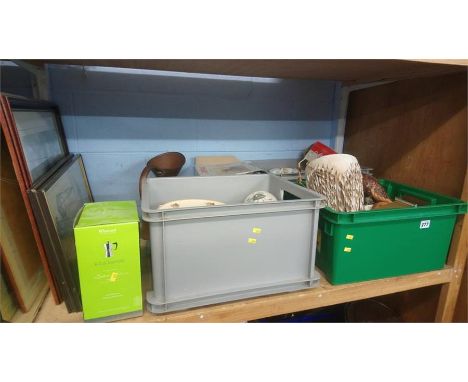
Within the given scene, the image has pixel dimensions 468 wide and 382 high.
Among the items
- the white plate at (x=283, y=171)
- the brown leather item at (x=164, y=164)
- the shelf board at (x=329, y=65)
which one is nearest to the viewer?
the shelf board at (x=329, y=65)

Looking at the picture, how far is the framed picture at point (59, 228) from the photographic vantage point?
69cm

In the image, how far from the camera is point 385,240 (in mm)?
917

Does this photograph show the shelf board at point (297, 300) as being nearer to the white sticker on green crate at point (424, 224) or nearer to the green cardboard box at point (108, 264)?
the green cardboard box at point (108, 264)

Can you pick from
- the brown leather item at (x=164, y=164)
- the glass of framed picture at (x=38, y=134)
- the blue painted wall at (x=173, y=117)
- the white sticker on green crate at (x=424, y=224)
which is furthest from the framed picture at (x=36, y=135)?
the white sticker on green crate at (x=424, y=224)

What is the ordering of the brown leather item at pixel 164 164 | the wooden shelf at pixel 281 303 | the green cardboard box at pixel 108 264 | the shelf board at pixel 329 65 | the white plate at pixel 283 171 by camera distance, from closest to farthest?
1. the green cardboard box at pixel 108 264
2. the wooden shelf at pixel 281 303
3. the shelf board at pixel 329 65
4. the brown leather item at pixel 164 164
5. the white plate at pixel 283 171

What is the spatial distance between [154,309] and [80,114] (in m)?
0.92

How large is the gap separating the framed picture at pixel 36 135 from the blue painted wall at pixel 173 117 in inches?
4.2

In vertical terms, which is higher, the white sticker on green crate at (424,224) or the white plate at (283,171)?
the white plate at (283,171)

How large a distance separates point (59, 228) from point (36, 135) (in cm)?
36

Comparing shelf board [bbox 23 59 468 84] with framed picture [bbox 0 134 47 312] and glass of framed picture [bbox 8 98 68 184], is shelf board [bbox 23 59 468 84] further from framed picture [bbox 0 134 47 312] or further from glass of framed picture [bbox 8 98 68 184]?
framed picture [bbox 0 134 47 312]

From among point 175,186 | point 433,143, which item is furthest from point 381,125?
point 175,186

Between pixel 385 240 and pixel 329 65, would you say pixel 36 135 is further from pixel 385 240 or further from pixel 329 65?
pixel 385 240

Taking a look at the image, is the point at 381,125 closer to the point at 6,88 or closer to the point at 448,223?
the point at 448,223

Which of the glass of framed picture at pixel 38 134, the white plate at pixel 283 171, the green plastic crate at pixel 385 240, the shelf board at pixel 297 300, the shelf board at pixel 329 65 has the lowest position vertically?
the shelf board at pixel 297 300
